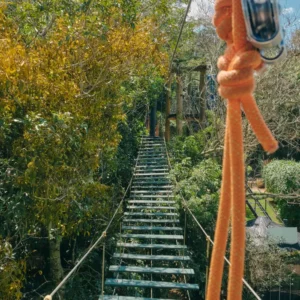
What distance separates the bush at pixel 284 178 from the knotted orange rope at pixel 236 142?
10.4 m

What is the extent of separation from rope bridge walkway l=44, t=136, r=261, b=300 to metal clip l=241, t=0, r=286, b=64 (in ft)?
8.45

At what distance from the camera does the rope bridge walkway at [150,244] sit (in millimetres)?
3972

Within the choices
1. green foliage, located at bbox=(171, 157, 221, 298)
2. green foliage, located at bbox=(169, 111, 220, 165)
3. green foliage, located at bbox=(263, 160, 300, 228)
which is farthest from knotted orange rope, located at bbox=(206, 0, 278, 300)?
green foliage, located at bbox=(263, 160, 300, 228)

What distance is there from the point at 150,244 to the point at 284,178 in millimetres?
6947

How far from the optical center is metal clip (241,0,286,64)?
66 centimetres

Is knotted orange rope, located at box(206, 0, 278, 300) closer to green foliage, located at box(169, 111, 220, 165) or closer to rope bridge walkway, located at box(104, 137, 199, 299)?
rope bridge walkway, located at box(104, 137, 199, 299)

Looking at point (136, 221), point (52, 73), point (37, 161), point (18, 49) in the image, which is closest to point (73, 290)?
point (136, 221)

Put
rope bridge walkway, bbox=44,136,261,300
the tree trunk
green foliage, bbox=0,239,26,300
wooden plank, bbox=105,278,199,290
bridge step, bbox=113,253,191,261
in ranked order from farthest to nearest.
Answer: the tree trunk
bridge step, bbox=113,253,191,261
rope bridge walkway, bbox=44,136,261,300
wooden plank, bbox=105,278,199,290
green foliage, bbox=0,239,26,300

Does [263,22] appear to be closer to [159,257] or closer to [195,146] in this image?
[159,257]

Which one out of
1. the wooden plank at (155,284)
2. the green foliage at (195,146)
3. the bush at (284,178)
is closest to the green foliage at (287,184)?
the bush at (284,178)

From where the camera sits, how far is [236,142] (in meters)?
0.68

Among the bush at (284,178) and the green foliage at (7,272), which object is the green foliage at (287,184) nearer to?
the bush at (284,178)

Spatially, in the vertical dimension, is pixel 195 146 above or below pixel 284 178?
above

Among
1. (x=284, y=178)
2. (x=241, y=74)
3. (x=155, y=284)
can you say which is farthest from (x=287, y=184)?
(x=241, y=74)
